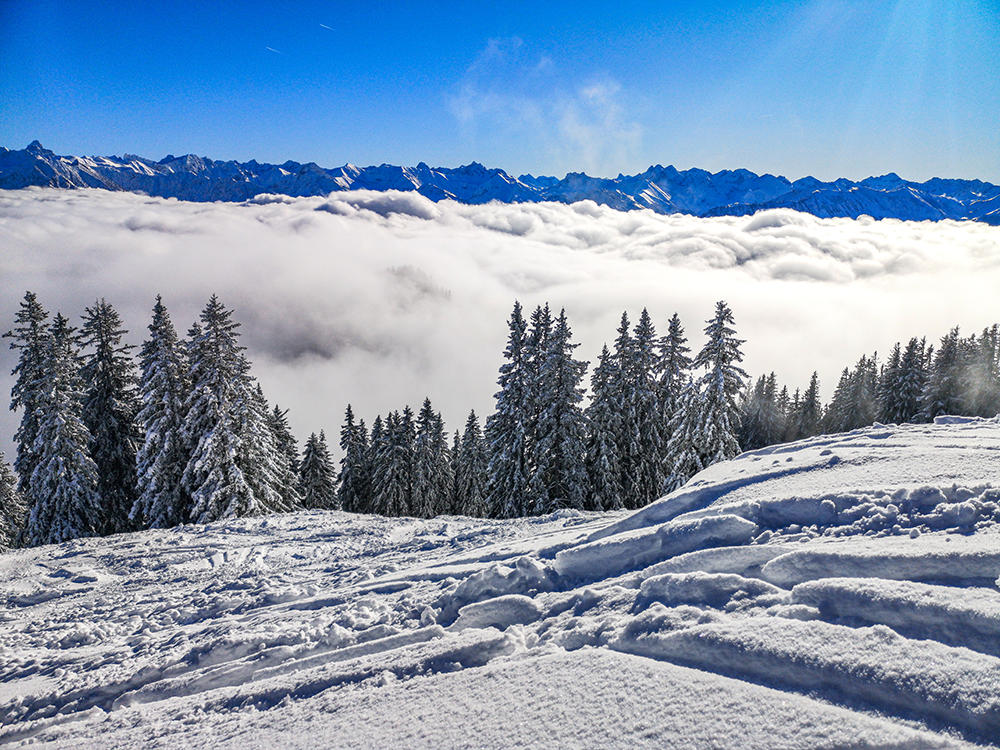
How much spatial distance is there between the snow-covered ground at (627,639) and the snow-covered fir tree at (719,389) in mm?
16761

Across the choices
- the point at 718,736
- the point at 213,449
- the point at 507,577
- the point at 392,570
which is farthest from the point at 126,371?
the point at 718,736

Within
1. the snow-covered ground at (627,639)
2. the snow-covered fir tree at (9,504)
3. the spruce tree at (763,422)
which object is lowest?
the snow-covered fir tree at (9,504)

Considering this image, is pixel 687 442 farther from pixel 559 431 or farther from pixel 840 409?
pixel 840 409

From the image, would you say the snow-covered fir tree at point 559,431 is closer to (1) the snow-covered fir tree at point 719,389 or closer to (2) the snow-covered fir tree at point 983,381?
(1) the snow-covered fir tree at point 719,389

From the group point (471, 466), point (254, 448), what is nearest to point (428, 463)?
point (471, 466)

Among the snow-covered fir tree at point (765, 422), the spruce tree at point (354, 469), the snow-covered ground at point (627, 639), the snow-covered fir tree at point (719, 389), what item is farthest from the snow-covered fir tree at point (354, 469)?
the snow-covered fir tree at point (765, 422)

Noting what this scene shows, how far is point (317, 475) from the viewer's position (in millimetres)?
42906

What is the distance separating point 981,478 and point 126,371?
3074cm

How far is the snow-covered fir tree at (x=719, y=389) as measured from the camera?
79.5 feet

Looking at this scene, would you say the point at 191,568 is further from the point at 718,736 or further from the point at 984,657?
the point at 984,657

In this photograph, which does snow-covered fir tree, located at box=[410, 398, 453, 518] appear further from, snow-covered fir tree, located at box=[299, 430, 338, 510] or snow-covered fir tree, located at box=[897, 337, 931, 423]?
snow-covered fir tree, located at box=[897, 337, 931, 423]

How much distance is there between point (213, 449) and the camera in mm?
21422

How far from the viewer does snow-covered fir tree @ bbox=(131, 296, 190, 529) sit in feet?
72.1

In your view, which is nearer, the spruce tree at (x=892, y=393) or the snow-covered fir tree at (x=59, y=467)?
the snow-covered fir tree at (x=59, y=467)
